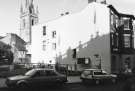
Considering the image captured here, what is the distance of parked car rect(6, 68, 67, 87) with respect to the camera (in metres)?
16.3

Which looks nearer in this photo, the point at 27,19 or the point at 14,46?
the point at 14,46

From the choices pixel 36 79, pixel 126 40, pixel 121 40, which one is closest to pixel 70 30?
pixel 121 40

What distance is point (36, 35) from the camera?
167 ft

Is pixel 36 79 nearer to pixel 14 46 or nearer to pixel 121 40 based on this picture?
pixel 121 40

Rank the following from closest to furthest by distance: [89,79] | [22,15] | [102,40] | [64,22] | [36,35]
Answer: [89,79] < [102,40] < [64,22] < [36,35] < [22,15]

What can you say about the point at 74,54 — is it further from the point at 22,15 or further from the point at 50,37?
the point at 22,15

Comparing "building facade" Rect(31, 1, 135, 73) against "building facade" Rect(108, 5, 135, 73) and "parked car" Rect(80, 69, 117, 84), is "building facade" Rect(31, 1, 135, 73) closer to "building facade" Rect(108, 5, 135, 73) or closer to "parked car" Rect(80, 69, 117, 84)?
"building facade" Rect(108, 5, 135, 73)

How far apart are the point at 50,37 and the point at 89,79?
87.4ft

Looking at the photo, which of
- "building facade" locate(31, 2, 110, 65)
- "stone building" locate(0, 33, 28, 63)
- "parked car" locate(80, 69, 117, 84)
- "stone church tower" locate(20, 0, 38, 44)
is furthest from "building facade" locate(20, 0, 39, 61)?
"parked car" locate(80, 69, 117, 84)

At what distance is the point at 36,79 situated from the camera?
17.1 metres

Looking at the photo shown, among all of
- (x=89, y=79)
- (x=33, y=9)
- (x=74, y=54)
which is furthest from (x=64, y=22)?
(x=33, y=9)

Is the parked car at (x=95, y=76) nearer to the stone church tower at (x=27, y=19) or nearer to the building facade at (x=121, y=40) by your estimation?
the building facade at (x=121, y=40)

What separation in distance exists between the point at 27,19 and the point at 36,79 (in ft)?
401

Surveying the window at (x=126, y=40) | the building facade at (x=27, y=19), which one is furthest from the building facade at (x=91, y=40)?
the building facade at (x=27, y=19)
